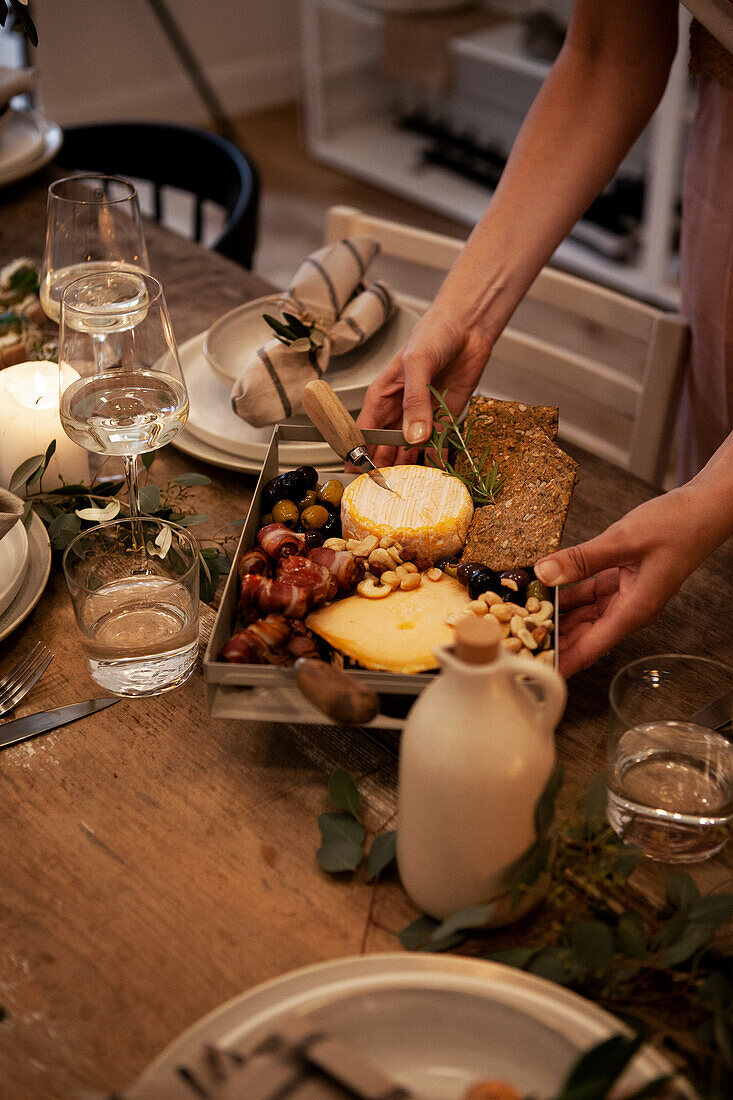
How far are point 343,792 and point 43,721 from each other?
29 centimetres

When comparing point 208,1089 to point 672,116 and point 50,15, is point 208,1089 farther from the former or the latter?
point 50,15

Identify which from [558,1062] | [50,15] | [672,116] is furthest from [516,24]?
[558,1062]

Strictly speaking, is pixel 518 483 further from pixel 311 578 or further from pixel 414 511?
pixel 311 578

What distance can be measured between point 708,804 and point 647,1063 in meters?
0.24

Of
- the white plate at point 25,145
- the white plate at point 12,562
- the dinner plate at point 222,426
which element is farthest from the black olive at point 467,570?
the white plate at point 25,145

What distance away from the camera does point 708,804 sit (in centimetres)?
74

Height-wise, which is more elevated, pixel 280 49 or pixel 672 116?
pixel 672 116

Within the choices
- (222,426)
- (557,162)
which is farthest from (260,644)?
(557,162)

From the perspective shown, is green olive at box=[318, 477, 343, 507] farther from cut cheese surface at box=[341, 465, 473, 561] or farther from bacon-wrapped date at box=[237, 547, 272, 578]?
bacon-wrapped date at box=[237, 547, 272, 578]

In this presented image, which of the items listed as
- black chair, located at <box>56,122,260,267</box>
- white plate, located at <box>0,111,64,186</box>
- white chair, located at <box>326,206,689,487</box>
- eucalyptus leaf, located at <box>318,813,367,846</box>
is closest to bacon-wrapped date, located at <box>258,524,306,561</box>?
eucalyptus leaf, located at <box>318,813,367,846</box>

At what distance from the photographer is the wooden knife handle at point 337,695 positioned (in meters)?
Result: 0.67

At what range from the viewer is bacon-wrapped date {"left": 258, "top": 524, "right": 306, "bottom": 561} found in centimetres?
85

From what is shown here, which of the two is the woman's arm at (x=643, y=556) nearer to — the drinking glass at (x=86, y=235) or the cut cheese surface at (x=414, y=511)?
the cut cheese surface at (x=414, y=511)

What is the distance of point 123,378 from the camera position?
37.1 inches
